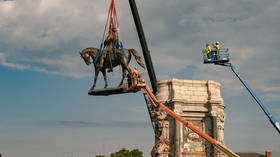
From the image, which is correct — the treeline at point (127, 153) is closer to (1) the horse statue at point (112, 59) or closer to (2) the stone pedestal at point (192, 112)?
(2) the stone pedestal at point (192, 112)

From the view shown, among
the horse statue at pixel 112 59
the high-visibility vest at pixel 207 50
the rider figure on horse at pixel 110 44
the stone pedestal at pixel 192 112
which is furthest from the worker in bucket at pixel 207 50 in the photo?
the rider figure on horse at pixel 110 44

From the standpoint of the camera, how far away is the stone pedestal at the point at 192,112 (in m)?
39.9

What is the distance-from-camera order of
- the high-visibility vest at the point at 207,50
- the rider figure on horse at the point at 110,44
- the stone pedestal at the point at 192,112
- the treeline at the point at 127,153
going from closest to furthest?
1. the rider figure on horse at the point at 110,44
2. the stone pedestal at the point at 192,112
3. the high-visibility vest at the point at 207,50
4. the treeline at the point at 127,153

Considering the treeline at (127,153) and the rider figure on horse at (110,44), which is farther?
the treeline at (127,153)

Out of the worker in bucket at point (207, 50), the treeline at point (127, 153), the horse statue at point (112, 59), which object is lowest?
the treeline at point (127, 153)

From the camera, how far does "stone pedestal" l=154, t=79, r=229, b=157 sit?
39.9m

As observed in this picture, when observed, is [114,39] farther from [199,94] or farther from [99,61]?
[199,94]

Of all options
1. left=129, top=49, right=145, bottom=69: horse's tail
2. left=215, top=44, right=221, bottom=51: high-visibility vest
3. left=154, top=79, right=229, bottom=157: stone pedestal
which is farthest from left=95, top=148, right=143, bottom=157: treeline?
left=129, top=49, right=145, bottom=69: horse's tail

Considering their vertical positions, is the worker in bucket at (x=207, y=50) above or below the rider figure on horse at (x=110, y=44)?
Answer: above

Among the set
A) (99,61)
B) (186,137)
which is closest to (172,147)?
(186,137)

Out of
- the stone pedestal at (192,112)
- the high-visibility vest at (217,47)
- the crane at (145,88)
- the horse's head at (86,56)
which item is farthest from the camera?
the high-visibility vest at (217,47)

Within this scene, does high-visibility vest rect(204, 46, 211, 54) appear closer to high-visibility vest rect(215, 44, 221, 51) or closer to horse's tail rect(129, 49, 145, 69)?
high-visibility vest rect(215, 44, 221, 51)

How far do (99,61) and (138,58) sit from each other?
3693 millimetres

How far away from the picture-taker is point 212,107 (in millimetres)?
41219
